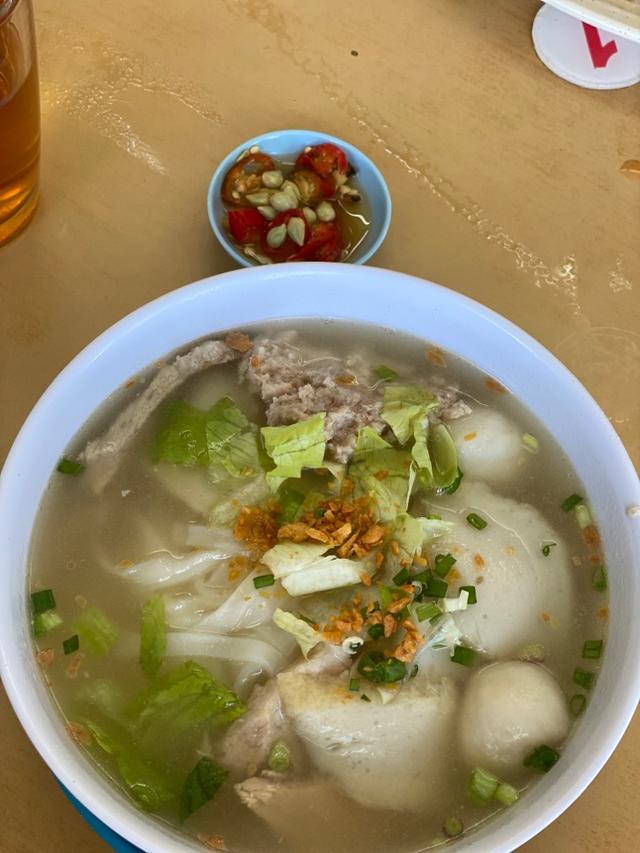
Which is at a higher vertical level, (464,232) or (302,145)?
(302,145)

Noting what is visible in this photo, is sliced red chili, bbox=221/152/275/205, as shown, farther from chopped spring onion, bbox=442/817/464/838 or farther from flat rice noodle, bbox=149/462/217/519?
chopped spring onion, bbox=442/817/464/838


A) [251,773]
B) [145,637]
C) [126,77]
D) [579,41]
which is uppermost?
[126,77]

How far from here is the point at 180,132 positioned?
2014mm

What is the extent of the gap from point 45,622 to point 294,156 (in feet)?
3.69

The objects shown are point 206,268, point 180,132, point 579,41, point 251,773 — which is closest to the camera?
point 251,773

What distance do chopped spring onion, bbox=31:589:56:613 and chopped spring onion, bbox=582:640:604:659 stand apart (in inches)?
32.4

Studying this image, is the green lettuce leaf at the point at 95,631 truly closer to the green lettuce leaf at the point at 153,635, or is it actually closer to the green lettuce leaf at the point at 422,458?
the green lettuce leaf at the point at 153,635

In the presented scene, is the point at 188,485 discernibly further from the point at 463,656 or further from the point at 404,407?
the point at 463,656

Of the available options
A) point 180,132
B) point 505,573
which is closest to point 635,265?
point 505,573

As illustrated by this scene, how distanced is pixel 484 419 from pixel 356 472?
252 millimetres

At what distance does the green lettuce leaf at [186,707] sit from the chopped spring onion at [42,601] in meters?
0.19

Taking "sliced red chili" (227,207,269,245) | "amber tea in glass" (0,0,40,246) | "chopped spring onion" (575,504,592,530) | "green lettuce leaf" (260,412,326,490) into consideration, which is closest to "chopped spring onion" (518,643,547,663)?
"chopped spring onion" (575,504,592,530)

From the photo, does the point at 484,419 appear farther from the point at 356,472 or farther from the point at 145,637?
the point at 145,637

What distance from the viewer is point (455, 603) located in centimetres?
139
